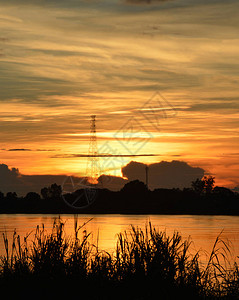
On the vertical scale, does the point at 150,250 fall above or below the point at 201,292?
above

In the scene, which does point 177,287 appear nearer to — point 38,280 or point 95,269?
point 95,269

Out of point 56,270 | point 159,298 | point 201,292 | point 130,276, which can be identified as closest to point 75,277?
point 56,270

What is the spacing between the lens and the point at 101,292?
53.7 ft

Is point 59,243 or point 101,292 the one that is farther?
point 59,243

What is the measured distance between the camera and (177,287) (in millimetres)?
16609

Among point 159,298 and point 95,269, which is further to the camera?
point 95,269

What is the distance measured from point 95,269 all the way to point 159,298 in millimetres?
2435

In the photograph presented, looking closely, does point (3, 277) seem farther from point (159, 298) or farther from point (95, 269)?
point (159, 298)

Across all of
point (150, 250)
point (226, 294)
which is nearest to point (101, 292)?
point (150, 250)

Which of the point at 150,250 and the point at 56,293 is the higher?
the point at 150,250

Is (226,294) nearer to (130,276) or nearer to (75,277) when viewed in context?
(130,276)

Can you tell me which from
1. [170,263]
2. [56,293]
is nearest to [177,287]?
[170,263]

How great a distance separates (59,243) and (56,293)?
1.77 metres

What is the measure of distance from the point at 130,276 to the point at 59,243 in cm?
270
